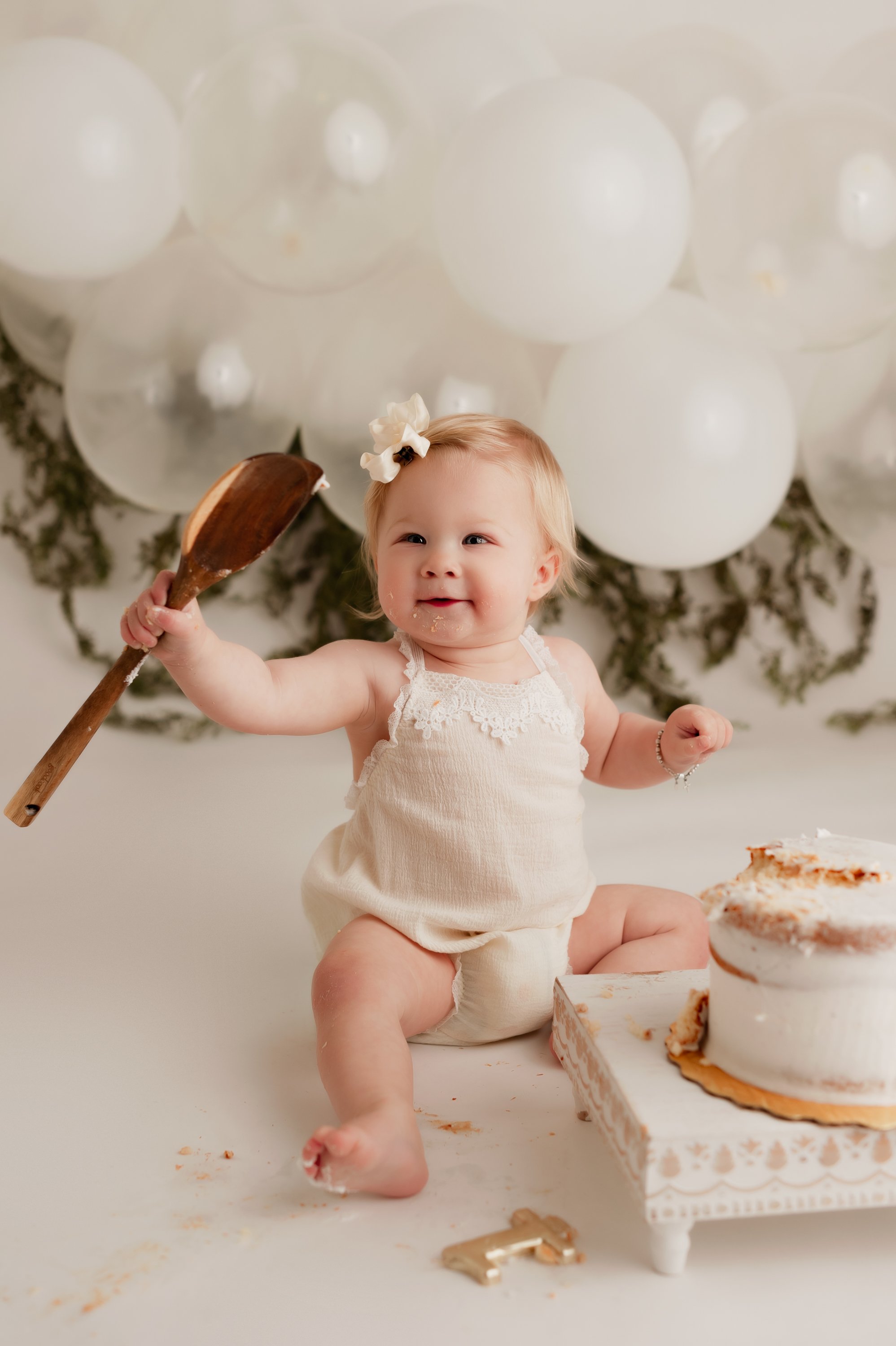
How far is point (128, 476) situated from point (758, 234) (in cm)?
97

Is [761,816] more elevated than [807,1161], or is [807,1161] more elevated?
[807,1161]

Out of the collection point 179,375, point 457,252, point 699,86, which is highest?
point 699,86

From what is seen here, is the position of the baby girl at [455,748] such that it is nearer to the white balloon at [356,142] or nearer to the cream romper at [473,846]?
the cream romper at [473,846]

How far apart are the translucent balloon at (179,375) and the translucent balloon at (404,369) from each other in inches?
3.4

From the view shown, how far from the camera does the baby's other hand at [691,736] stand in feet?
4.04

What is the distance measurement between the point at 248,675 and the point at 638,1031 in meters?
0.43

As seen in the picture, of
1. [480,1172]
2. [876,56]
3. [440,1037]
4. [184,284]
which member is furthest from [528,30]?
[480,1172]

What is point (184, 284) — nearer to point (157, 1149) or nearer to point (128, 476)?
point (128, 476)

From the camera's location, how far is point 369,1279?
0.86 metres

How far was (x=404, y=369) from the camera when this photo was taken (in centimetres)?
181

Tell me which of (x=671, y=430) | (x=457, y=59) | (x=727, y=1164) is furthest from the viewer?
(x=457, y=59)

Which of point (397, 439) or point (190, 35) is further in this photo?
point (190, 35)

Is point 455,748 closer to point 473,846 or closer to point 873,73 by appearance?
point 473,846

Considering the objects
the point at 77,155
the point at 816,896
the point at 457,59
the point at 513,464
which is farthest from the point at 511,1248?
the point at 457,59
